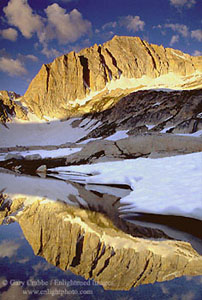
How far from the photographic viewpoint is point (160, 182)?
827cm

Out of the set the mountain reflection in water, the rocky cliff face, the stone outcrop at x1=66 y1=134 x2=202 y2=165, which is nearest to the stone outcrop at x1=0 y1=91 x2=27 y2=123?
the rocky cliff face

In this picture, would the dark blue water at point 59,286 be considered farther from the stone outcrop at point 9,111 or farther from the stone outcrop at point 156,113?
the stone outcrop at point 9,111

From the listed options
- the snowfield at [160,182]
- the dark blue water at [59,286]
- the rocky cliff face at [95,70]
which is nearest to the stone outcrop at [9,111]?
the rocky cliff face at [95,70]

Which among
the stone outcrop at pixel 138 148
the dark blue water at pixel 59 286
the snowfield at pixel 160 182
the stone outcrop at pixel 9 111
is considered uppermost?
the stone outcrop at pixel 9 111

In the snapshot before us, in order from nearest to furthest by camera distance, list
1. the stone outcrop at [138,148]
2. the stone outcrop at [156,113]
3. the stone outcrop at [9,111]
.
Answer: the stone outcrop at [138,148]
the stone outcrop at [156,113]
the stone outcrop at [9,111]

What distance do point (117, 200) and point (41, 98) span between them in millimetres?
106447

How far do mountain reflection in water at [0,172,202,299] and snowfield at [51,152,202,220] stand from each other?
39cm

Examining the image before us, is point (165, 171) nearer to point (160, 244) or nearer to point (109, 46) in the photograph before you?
point (160, 244)

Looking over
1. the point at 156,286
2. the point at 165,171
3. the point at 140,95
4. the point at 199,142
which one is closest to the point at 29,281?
the point at 156,286

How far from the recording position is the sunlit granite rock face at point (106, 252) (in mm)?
3139

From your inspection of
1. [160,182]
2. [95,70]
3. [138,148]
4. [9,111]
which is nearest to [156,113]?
[138,148]

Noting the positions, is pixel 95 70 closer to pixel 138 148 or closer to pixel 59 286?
pixel 138 148

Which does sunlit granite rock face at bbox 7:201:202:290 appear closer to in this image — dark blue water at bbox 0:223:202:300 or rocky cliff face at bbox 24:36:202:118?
dark blue water at bbox 0:223:202:300

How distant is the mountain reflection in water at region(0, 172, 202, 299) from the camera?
3166mm
